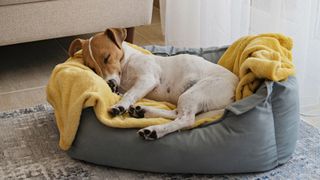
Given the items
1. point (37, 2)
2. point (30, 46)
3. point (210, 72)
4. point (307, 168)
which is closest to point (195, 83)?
point (210, 72)

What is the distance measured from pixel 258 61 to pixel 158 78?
0.51 m

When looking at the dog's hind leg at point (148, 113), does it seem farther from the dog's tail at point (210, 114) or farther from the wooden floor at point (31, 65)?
the wooden floor at point (31, 65)

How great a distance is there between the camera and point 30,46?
3668 millimetres

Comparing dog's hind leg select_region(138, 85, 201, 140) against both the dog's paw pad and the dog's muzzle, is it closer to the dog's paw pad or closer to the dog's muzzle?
the dog's paw pad

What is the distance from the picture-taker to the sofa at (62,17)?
9.88 feet

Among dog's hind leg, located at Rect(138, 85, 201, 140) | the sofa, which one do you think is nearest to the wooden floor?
the sofa

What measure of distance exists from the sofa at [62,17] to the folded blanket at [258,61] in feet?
3.22

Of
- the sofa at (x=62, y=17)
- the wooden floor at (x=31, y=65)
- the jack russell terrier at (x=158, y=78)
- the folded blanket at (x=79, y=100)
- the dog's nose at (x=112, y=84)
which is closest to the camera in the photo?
A: the folded blanket at (x=79, y=100)

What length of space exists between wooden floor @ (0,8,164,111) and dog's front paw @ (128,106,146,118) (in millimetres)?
804

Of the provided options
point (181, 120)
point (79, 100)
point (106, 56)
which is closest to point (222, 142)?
point (181, 120)

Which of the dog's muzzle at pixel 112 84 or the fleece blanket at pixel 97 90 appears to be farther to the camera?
the dog's muzzle at pixel 112 84

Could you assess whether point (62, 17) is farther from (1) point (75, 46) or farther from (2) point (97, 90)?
(2) point (97, 90)

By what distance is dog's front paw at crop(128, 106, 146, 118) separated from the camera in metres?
2.17

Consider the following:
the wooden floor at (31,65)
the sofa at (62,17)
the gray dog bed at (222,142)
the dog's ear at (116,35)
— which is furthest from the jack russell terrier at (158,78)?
the sofa at (62,17)
